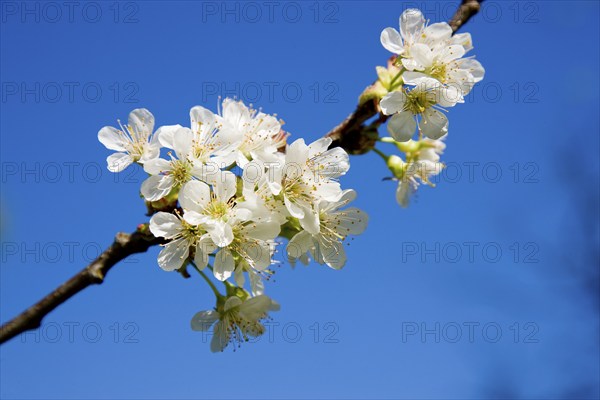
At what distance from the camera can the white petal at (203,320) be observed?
8.18 ft

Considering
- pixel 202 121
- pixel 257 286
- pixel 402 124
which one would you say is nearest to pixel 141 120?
pixel 202 121

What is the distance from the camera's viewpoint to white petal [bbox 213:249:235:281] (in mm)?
2031

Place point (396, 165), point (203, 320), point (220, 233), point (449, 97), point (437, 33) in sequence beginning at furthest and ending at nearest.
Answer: point (396, 165) → point (203, 320) → point (437, 33) → point (449, 97) → point (220, 233)

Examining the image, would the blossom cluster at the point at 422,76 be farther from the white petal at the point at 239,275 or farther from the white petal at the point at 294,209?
the white petal at the point at 239,275

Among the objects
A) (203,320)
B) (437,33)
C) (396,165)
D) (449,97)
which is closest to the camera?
(449,97)

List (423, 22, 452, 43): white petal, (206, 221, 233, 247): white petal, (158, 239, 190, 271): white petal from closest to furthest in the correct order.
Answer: (206, 221, 233, 247): white petal, (158, 239, 190, 271): white petal, (423, 22, 452, 43): white petal

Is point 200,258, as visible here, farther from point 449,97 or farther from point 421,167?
point 421,167

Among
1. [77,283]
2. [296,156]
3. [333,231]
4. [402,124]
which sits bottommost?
[77,283]

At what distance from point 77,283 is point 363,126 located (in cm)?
117

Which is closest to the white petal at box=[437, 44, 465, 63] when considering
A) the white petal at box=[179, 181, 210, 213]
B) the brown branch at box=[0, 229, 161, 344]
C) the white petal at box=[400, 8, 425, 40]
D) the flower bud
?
the white petal at box=[400, 8, 425, 40]

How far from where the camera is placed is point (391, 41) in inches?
90.2

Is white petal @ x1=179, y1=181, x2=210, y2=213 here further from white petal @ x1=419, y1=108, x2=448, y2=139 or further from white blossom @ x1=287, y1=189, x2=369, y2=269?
white petal @ x1=419, y1=108, x2=448, y2=139

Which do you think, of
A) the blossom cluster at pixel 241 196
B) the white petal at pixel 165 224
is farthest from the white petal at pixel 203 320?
the white petal at pixel 165 224

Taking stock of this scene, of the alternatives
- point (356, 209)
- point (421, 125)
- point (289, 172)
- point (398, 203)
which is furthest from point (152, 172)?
point (398, 203)
